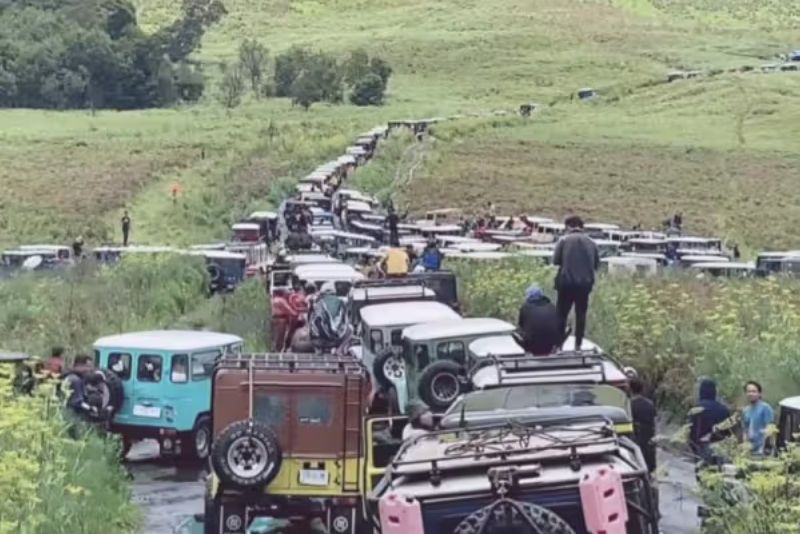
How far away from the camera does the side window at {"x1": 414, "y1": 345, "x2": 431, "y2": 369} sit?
17938 mm

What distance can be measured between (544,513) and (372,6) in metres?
156

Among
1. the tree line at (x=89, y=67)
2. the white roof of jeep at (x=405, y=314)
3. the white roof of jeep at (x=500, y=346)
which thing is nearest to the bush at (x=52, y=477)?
the white roof of jeep at (x=405, y=314)

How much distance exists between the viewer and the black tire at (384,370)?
18828 mm

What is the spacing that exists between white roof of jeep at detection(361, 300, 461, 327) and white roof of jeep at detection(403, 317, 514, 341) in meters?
0.91

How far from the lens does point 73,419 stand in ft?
60.1

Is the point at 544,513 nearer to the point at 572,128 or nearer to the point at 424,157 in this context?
the point at 424,157

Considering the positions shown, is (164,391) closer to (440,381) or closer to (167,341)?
(167,341)

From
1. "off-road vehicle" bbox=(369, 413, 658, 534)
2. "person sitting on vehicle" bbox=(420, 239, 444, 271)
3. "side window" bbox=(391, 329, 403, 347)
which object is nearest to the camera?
"off-road vehicle" bbox=(369, 413, 658, 534)

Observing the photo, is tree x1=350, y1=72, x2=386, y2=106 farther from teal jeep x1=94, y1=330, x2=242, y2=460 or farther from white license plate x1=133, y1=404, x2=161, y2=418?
white license plate x1=133, y1=404, x2=161, y2=418

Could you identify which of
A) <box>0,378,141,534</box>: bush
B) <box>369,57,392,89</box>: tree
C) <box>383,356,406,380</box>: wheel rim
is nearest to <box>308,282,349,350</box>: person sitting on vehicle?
<box>383,356,406,380</box>: wheel rim

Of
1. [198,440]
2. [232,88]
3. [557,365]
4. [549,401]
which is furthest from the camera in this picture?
[232,88]

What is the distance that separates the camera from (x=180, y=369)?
20.0m

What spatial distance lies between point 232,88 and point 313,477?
93.1 m

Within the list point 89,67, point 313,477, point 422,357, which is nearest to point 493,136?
point 89,67
